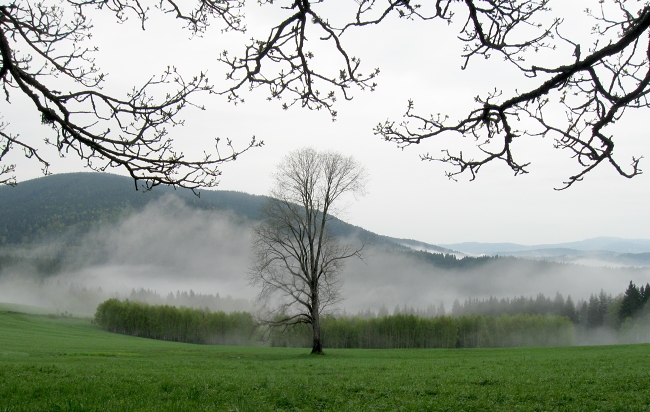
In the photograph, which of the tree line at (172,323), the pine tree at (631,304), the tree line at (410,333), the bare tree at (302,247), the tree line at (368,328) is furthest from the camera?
the tree line at (172,323)

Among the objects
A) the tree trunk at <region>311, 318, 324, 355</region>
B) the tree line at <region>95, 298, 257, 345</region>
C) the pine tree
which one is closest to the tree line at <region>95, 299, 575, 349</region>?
the tree line at <region>95, 298, 257, 345</region>

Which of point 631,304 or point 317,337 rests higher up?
point 631,304

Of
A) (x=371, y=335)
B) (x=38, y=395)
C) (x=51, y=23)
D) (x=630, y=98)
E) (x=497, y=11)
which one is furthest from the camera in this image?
(x=371, y=335)

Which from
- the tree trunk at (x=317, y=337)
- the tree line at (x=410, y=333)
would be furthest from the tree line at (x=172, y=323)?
the tree trunk at (x=317, y=337)

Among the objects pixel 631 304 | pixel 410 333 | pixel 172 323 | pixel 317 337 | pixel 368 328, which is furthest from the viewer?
pixel 172 323

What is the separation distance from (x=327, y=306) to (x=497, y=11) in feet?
79.4

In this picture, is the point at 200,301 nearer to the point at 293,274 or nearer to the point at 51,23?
the point at 293,274

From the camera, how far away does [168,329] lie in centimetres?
8988

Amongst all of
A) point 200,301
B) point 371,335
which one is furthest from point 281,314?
point 200,301

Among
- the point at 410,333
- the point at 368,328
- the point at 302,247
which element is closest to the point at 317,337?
the point at 302,247

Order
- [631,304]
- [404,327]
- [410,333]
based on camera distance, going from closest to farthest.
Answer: [404,327] → [410,333] → [631,304]

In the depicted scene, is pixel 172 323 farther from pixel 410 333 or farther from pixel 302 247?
pixel 302 247

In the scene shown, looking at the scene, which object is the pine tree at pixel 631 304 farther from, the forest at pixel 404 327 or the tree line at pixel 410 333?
the tree line at pixel 410 333

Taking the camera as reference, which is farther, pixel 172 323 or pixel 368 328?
pixel 172 323
